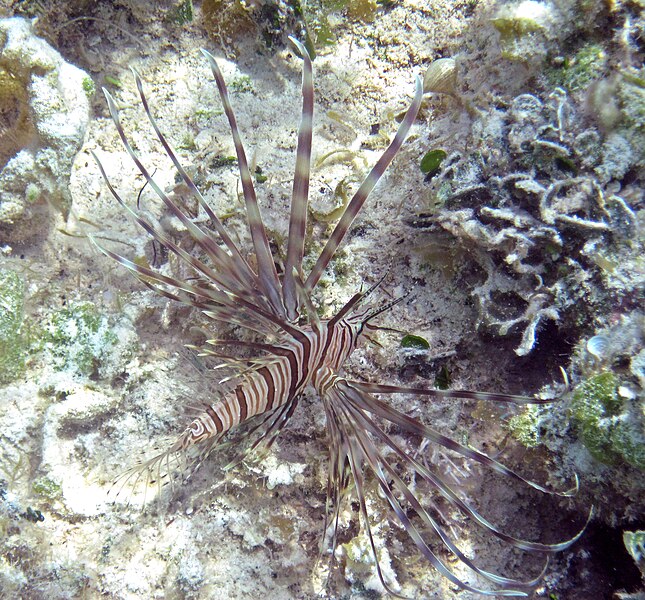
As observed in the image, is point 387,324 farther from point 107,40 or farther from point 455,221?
point 107,40

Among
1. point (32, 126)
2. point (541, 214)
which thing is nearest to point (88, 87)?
point (32, 126)

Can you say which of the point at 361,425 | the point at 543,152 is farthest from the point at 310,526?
the point at 543,152

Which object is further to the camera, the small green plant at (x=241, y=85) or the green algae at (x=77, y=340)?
the small green plant at (x=241, y=85)

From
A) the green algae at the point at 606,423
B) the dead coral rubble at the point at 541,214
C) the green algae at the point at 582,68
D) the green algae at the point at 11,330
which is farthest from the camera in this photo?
the green algae at the point at 11,330

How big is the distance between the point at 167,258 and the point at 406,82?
2483 millimetres

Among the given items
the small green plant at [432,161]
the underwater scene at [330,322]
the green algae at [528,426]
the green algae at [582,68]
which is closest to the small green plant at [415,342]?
the underwater scene at [330,322]

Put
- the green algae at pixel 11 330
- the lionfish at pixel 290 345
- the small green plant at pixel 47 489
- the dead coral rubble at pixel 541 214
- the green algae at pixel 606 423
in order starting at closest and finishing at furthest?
the green algae at pixel 606 423 → the lionfish at pixel 290 345 → the dead coral rubble at pixel 541 214 → the small green plant at pixel 47 489 → the green algae at pixel 11 330

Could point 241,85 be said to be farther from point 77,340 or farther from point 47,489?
point 47,489

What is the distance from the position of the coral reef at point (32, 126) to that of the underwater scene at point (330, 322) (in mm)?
16

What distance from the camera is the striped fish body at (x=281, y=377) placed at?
7.53 ft

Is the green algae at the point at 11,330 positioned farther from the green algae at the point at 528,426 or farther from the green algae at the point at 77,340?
the green algae at the point at 528,426

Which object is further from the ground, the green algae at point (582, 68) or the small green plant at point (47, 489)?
the green algae at point (582, 68)

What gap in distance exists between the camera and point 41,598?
2.55 metres

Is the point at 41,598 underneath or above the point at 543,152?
underneath
